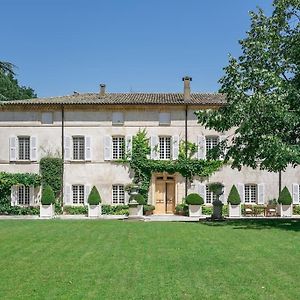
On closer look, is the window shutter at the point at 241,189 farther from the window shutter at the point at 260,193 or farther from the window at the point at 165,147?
the window at the point at 165,147

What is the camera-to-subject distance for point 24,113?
104 feet

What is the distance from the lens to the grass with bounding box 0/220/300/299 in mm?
7789

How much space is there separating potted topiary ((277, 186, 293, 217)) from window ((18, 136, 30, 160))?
15480 mm

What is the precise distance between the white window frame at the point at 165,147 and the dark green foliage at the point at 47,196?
22.7 ft

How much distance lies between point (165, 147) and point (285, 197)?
7712mm

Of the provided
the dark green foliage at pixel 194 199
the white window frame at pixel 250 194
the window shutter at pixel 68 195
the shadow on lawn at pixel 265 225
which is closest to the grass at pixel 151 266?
the shadow on lawn at pixel 265 225

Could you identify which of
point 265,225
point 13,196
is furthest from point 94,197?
point 265,225

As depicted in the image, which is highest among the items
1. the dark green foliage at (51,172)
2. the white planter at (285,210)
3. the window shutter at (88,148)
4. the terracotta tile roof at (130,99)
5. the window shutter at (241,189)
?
the terracotta tile roof at (130,99)

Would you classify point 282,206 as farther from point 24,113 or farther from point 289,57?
point 24,113

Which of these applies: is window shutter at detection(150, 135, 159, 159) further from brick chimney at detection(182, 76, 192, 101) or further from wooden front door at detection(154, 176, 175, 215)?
brick chimney at detection(182, 76, 192, 101)

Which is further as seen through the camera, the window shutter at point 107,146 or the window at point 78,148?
the window at point 78,148

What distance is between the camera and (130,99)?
32.2 meters

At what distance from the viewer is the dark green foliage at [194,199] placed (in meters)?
29.3

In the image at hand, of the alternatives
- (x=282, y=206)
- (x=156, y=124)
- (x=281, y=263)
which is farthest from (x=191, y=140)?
(x=281, y=263)
